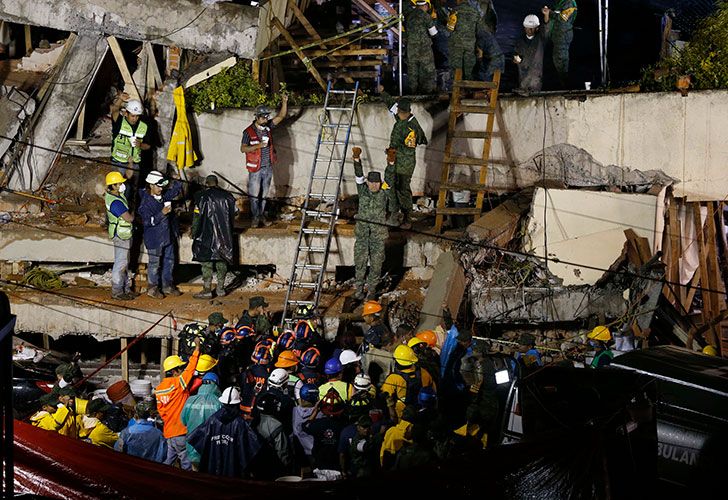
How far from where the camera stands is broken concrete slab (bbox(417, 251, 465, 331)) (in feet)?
47.8

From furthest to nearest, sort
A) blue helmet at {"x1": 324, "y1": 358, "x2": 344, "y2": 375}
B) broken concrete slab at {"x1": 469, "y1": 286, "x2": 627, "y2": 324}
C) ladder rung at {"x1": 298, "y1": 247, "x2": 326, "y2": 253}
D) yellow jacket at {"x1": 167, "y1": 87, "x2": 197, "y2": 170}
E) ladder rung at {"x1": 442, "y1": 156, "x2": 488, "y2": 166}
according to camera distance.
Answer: yellow jacket at {"x1": 167, "y1": 87, "x2": 197, "y2": 170}
ladder rung at {"x1": 442, "y1": 156, "x2": 488, "y2": 166}
ladder rung at {"x1": 298, "y1": 247, "x2": 326, "y2": 253}
broken concrete slab at {"x1": 469, "y1": 286, "x2": 627, "y2": 324}
blue helmet at {"x1": 324, "y1": 358, "x2": 344, "y2": 375}

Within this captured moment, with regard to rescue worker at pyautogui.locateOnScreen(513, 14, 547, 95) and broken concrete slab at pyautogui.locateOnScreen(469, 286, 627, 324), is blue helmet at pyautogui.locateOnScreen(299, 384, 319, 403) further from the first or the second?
rescue worker at pyautogui.locateOnScreen(513, 14, 547, 95)

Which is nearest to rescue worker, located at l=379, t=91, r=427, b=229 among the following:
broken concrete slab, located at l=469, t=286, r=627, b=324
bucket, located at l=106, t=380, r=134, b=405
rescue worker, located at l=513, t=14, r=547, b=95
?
broken concrete slab, located at l=469, t=286, r=627, b=324

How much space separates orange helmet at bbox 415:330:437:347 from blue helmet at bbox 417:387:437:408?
1532 millimetres

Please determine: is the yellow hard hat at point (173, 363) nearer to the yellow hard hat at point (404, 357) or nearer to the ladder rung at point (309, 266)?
the yellow hard hat at point (404, 357)

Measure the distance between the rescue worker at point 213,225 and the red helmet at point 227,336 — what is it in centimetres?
236

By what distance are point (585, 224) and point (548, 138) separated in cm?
168

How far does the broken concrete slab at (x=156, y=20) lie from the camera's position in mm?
17094

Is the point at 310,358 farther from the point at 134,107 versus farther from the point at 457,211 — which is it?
the point at 134,107

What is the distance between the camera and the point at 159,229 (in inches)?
610

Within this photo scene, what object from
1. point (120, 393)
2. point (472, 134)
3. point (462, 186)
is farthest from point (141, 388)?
point (472, 134)

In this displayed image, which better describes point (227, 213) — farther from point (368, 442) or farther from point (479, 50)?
point (368, 442)

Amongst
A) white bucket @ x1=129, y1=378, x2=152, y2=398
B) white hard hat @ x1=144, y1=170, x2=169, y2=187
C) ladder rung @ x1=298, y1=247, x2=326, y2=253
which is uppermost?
white hard hat @ x1=144, y1=170, x2=169, y2=187

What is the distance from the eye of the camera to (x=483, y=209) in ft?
56.8
